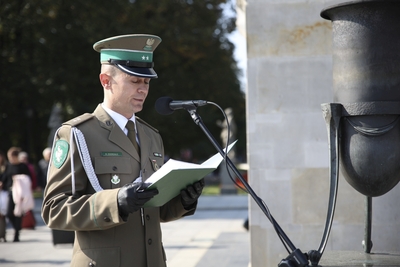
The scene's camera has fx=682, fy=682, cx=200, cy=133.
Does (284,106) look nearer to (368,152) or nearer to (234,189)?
(368,152)

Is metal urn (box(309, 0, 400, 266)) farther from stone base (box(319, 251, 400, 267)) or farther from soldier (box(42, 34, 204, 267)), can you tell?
soldier (box(42, 34, 204, 267))

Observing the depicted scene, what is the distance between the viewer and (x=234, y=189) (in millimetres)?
29875

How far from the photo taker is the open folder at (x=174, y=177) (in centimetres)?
299

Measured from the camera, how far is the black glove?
2.96m

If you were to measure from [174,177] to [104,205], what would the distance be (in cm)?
35

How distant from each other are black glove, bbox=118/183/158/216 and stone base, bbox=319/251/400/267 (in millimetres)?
1444

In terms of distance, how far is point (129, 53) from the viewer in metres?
3.52

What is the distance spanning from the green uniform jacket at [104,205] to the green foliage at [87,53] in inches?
886

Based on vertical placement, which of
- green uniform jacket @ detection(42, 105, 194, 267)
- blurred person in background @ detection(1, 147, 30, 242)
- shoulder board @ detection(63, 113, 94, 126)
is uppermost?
shoulder board @ detection(63, 113, 94, 126)

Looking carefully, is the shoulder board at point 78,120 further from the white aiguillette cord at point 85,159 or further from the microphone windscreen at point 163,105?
the microphone windscreen at point 163,105

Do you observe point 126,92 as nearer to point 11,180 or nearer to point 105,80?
point 105,80

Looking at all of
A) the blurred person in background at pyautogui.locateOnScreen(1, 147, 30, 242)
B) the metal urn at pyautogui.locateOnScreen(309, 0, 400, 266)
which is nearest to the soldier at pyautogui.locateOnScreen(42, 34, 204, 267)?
the metal urn at pyautogui.locateOnScreen(309, 0, 400, 266)

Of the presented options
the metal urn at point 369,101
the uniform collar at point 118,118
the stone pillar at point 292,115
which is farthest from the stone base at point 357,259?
the stone pillar at point 292,115

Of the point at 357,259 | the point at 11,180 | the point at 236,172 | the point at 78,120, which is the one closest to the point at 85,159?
the point at 78,120
